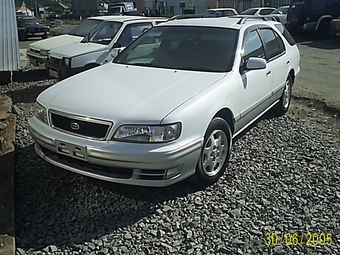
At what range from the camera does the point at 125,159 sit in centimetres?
299

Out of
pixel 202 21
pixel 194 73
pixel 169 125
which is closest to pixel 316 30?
pixel 202 21

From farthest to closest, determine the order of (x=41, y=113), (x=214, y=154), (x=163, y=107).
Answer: (x=214, y=154), (x=41, y=113), (x=163, y=107)

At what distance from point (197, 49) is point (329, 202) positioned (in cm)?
221

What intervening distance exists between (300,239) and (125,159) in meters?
1.57

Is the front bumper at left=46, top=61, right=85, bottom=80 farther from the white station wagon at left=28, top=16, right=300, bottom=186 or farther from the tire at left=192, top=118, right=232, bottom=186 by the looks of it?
the tire at left=192, top=118, right=232, bottom=186

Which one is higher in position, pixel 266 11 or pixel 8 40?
pixel 266 11

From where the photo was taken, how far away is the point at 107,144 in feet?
9.93

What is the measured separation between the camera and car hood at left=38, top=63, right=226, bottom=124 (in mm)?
3113

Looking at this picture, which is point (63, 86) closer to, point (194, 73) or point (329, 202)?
point (194, 73)

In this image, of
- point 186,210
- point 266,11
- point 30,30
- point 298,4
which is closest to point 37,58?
point 186,210

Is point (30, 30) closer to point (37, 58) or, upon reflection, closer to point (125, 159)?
point (37, 58)

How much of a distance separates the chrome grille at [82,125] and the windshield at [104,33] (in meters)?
4.94

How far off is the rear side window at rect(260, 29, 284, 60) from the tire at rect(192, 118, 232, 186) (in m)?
1.82

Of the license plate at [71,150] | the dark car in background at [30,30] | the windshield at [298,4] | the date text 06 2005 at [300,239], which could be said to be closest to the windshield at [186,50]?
the license plate at [71,150]
